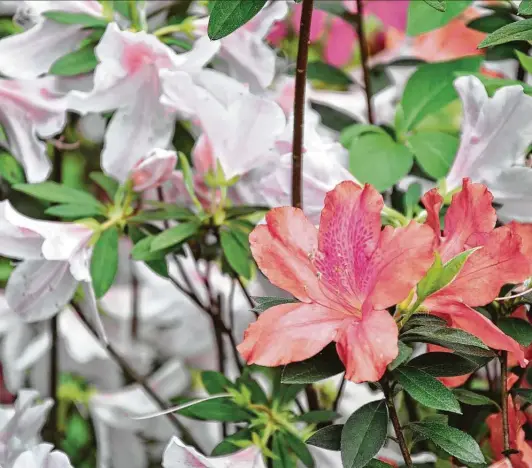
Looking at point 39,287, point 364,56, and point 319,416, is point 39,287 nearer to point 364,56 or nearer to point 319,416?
point 319,416

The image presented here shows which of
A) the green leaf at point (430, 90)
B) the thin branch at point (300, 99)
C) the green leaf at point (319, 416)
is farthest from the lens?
the green leaf at point (430, 90)

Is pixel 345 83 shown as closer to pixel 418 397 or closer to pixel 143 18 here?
pixel 143 18

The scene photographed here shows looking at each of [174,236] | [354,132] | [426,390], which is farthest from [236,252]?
[426,390]

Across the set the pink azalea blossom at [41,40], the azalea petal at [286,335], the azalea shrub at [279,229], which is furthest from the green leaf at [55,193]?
the azalea petal at [286,335]

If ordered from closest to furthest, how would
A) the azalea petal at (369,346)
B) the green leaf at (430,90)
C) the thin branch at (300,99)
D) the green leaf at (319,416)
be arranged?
the azalea petal at (369,346) < the thin branch at (300,99) < the green leaf at (319,416) < the green leaf at (430,90)

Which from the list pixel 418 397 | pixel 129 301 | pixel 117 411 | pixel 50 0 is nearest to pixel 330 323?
pixel 418 397

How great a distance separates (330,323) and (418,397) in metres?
0.07

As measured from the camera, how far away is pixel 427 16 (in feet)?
2.63

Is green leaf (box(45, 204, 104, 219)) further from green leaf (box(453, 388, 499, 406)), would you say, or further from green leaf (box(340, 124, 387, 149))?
green leaf (box(453, 388, 499, 406))

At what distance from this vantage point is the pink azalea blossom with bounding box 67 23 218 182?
73cm

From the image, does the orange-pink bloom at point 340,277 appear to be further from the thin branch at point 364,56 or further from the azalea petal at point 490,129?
the thin branch at point 364,56

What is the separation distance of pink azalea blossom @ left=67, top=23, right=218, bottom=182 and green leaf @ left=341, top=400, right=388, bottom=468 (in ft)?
1.07

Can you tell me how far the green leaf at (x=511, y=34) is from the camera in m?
0.56

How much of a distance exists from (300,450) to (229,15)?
36cm
